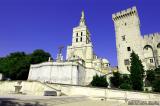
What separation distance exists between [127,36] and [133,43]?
2.78 m

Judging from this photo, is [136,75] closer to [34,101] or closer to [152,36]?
[152,36]

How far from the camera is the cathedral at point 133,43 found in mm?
45562

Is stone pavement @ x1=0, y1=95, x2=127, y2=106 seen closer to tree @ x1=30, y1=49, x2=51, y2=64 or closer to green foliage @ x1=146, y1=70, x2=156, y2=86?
green foliage @ x1=146, y1=70, x2=156, y2=86

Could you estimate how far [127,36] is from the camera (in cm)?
4809

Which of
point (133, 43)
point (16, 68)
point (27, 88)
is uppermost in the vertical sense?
point (133, 43)

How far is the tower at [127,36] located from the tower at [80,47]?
12270mm

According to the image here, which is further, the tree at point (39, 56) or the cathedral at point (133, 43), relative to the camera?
the tree at point (39, 56)

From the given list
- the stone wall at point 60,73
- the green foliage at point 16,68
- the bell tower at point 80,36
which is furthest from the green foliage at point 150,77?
the green foliage at point 16,68

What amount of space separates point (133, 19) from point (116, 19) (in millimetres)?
5449

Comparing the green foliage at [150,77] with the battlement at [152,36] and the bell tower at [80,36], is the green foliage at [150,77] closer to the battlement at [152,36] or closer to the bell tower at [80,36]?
the battlement at [152,36]

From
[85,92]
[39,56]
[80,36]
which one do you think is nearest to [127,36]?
[80,36]

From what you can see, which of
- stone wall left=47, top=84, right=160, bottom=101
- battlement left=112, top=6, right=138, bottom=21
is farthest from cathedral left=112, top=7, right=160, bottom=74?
stone wall left=47, top=84, right=160, bottom=101

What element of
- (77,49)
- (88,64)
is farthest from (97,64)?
(77,49)

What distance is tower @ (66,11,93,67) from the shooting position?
2277 inches
